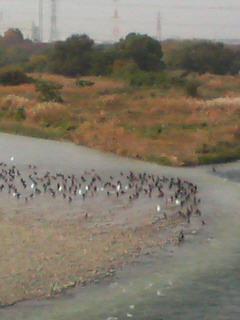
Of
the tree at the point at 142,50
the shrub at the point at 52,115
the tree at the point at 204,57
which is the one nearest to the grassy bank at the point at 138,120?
the shrub at the point at 52,115

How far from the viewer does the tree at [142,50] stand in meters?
37.4

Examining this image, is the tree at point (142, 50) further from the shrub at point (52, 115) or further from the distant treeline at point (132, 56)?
the shrub at point (52, 115)

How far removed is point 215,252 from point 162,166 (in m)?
6.71

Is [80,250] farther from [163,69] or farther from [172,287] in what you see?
[163,69]

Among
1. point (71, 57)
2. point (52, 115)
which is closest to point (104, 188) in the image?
point (52, 115)

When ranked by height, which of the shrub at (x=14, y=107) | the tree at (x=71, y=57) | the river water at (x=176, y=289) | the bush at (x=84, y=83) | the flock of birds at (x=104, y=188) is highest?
the tree at (x=71, y=57)

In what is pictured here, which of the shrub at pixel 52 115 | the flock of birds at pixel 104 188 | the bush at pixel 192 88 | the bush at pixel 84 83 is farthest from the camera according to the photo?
the bush at pixel 84 83

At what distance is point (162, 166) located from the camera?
1459 cm

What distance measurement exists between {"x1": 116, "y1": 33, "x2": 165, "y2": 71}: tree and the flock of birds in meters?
24.7

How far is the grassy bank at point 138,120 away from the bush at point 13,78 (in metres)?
1.95

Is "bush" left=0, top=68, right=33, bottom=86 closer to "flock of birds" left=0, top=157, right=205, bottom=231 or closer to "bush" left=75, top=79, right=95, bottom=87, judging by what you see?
"bush" left=75, top=79, right=95, bottom=87

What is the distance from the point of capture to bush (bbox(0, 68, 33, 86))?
33938 millimetres

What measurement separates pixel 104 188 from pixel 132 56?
27269 millimetres

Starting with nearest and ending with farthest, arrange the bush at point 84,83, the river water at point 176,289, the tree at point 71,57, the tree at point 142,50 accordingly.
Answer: the river water at point 176,289
the bush at point 84,83
the tree at point 71,57
the tree at point 142,50
